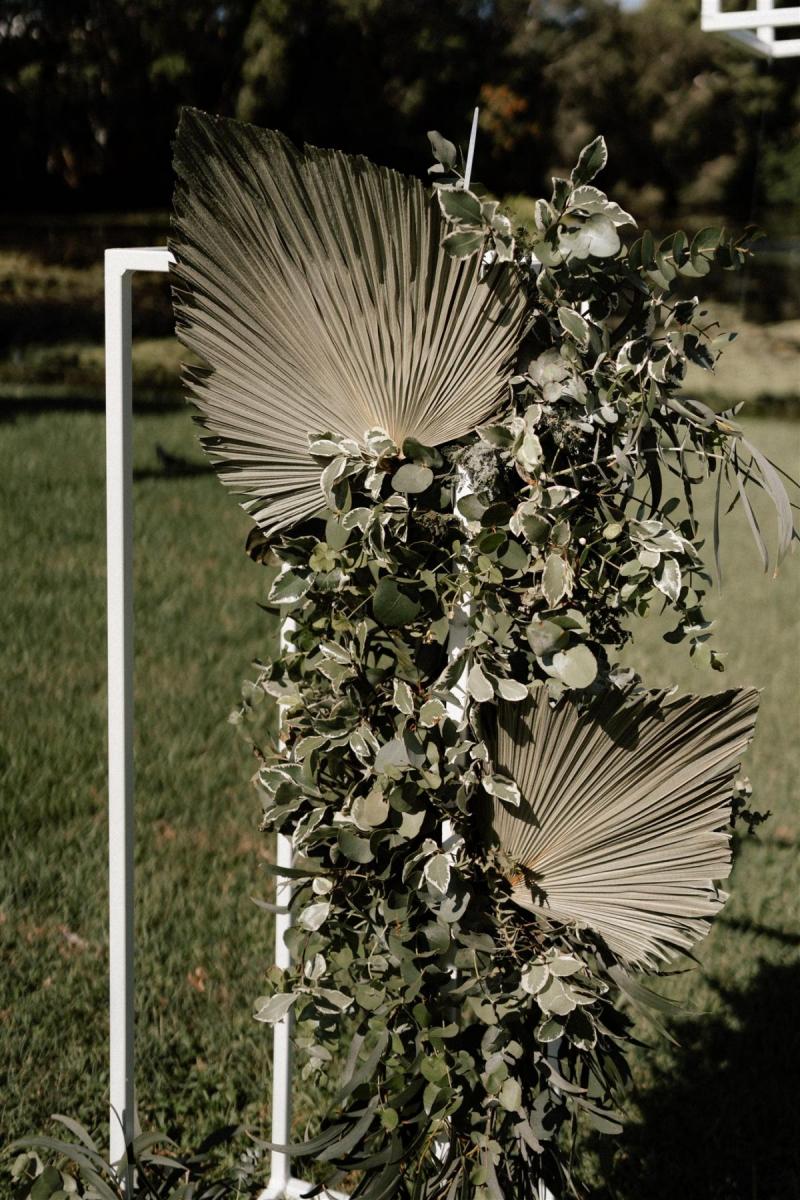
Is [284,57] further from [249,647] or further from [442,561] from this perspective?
[442,561]

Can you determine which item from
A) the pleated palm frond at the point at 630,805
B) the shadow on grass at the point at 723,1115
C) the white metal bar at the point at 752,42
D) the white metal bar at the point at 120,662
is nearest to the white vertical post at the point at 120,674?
the white metal bar at the point at 120,662

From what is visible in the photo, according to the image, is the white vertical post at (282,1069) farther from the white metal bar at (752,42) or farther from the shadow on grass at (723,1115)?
the white metal bar at (752,42)

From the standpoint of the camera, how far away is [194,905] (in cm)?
267

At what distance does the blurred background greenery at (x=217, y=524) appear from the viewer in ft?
7.11

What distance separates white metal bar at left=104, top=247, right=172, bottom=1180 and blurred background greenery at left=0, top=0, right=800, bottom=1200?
0.68 m

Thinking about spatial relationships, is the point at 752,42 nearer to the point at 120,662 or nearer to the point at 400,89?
the point at 120,662

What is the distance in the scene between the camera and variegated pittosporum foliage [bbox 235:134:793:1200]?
3.50 ft

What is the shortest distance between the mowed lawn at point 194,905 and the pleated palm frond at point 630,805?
0.37 feet

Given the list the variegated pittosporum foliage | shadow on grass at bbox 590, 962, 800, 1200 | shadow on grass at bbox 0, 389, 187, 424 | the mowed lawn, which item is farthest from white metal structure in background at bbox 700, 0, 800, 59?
shadow on grass at bbox 0, 389, 187, 424

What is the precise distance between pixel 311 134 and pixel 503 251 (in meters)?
11.9

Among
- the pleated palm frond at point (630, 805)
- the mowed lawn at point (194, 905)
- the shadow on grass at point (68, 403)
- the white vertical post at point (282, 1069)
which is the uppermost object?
the pleated palm frond at point (630, 805)

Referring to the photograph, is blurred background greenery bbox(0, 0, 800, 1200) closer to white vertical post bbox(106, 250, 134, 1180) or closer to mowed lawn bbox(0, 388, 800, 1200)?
mowed lawn bbox(0, 388, 800, 1200)

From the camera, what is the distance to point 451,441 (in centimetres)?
113

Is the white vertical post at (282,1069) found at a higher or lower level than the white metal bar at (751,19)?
lower
